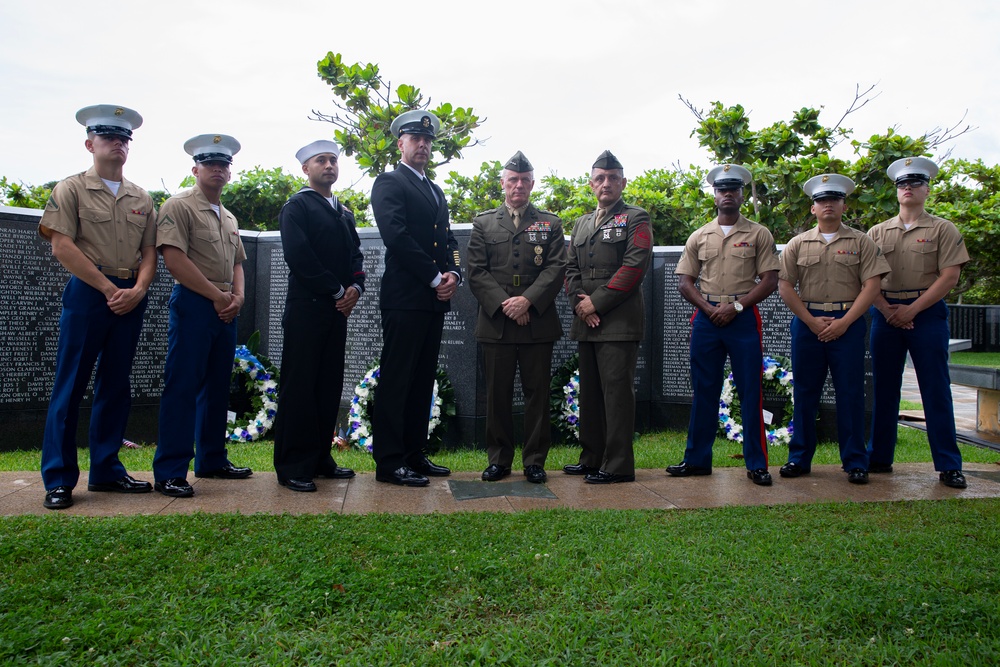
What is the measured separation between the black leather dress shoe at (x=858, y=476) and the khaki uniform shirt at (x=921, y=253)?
1.24 m

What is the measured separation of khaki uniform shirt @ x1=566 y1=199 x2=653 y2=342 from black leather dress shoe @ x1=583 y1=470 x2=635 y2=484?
867 mm

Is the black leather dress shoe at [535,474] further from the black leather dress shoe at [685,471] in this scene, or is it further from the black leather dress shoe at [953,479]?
the black leather dress shoe at [953,479]

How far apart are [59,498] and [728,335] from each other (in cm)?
408

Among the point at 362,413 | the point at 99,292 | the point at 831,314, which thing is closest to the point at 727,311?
the point at 831,314

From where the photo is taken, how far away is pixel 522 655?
235 centimetres

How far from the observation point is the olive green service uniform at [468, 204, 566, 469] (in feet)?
16.5

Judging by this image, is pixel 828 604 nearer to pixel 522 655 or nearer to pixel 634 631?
pixel 634 631

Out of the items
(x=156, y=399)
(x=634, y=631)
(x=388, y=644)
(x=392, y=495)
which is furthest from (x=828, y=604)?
(x=156, y=399)

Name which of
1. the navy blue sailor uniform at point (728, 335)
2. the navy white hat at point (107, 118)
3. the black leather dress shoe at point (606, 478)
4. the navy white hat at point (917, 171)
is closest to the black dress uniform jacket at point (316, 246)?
the navy white hat at point (107, 118)

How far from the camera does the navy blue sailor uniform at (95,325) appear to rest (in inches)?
161

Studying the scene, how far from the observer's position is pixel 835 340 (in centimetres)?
520

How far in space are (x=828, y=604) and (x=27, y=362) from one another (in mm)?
6289

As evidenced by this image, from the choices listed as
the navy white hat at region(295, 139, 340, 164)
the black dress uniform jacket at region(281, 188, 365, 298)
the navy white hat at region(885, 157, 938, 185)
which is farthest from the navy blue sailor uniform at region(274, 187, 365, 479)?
the navy white hat at region(885, 157, 938, 185)

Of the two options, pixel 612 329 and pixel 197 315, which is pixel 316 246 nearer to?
pixel 197 315
